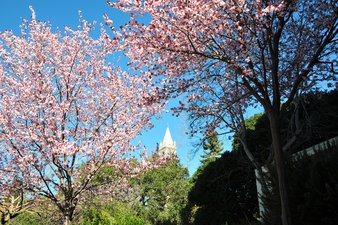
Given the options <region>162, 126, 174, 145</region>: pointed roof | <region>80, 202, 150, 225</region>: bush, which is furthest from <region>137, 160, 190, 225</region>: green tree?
<region>162, 126, 174, 145</region>: pointed roof

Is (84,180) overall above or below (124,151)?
Result: below

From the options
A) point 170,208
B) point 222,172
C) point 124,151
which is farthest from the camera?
point 170,208

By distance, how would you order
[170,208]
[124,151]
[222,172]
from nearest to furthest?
[124,151]
[222,172]
[170,208]

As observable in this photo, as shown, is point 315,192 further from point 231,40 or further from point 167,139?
point 167,139

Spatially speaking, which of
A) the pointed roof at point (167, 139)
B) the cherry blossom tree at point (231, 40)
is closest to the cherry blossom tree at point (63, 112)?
the cherry blossom tree at point (231, 40)

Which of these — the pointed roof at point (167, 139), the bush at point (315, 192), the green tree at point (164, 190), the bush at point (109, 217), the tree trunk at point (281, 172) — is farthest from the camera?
the pointed roof at point (167, 139)

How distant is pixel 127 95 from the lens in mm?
11578

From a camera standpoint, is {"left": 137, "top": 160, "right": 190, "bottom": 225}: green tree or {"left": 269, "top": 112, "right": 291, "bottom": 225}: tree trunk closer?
{"left": 269, "top": 112, "right": 291, "bottom": 225}: tree trunk

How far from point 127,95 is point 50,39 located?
3.47 metres

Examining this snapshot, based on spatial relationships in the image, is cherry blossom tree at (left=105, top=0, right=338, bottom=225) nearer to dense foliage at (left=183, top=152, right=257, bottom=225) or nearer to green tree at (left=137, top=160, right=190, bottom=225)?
dense foliage at (left=183, top=152, right=257, bottom=225)

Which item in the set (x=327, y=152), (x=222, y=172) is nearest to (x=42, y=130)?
(x=327, y=152)

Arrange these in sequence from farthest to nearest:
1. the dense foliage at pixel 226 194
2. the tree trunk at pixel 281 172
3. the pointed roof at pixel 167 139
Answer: the pointed roof at pixel 167 139
the dense foliage at pixel 226 194
the tree trunk at pixel 281 172

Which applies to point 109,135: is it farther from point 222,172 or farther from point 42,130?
point 222,172

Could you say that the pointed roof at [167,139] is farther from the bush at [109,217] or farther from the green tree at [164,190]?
the bush at [109,217]
